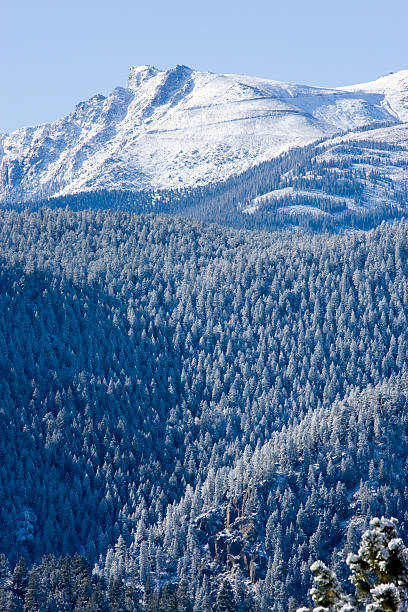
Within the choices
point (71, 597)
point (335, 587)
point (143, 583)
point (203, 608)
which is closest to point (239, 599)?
point (203, 608)

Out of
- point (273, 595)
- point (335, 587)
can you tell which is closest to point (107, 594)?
point (273, 595)

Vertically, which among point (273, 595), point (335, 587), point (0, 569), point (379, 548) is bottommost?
point (273, 595)

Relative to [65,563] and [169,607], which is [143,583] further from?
[169,607]

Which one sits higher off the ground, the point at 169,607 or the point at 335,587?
the point at 335,587

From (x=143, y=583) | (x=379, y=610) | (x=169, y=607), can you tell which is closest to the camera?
(x=379, y=610)

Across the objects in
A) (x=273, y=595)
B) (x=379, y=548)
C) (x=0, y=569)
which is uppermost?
(x=379, y=548)

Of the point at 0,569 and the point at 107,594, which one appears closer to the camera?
the point at 107,594

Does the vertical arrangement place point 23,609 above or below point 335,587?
below

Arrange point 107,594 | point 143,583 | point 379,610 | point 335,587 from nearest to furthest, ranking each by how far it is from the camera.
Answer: point 379,610, point 335,587, point 107,594, point 143,583

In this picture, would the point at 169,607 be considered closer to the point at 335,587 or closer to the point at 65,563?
the point at 65,563
